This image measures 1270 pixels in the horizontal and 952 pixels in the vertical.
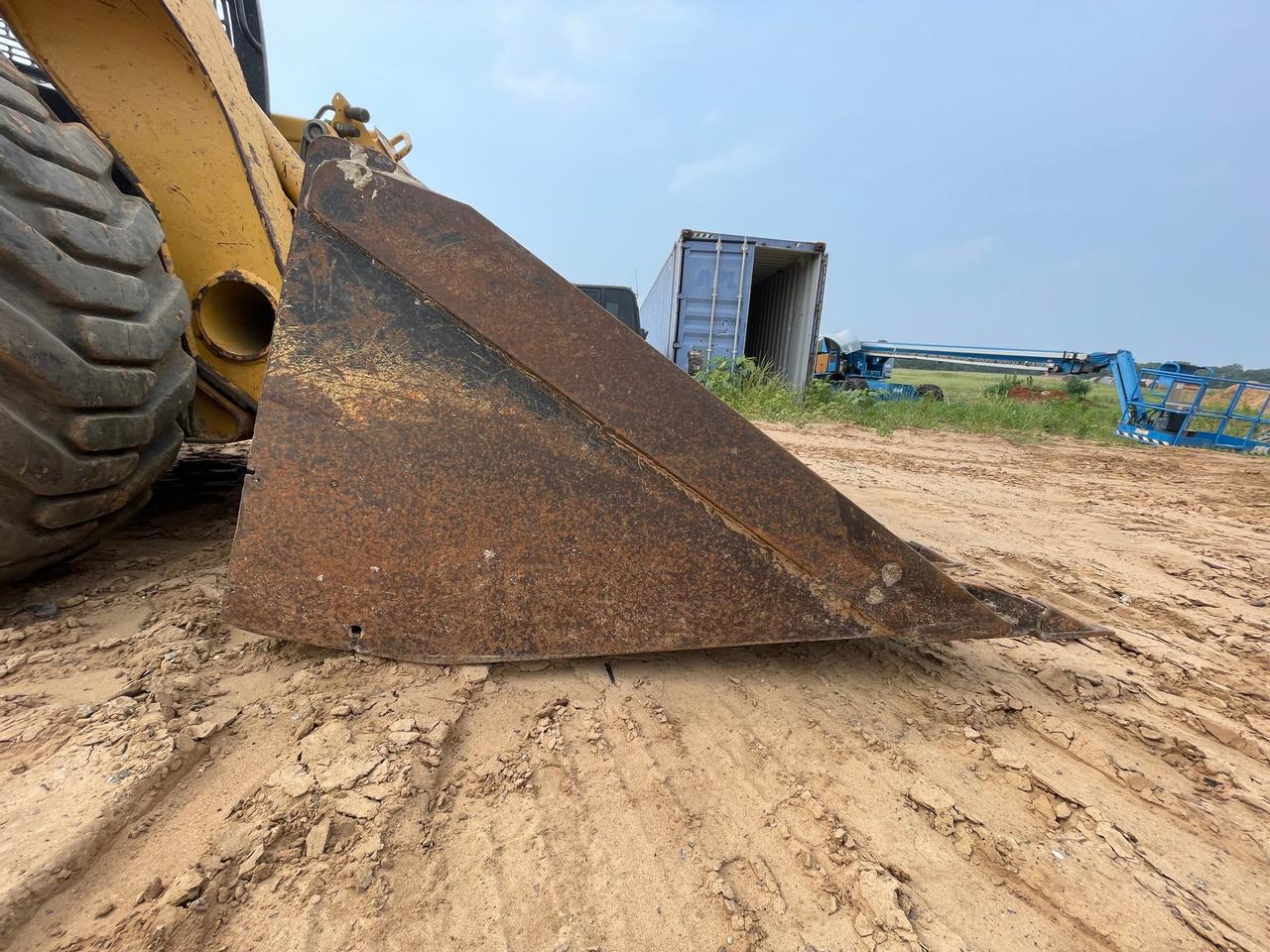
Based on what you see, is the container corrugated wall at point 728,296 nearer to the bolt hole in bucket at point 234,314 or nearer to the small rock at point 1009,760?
the bolt hole in bucket at point 234,314

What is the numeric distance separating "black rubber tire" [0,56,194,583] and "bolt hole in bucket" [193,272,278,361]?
23cm

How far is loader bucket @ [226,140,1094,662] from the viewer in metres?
1.20

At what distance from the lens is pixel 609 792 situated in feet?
3.43

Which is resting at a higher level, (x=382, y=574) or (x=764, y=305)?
(x=764, y=305)

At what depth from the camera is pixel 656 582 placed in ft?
4.17

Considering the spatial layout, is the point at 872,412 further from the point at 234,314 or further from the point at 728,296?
the point at 234,314

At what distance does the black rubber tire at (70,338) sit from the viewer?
1032 millimetres

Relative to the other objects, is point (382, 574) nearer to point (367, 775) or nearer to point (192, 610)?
point (367, 775)

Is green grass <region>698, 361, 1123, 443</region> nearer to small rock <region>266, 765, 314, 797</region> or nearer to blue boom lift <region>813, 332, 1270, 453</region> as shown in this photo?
blue boom lift <region>813, 332, 1270, 453</region>

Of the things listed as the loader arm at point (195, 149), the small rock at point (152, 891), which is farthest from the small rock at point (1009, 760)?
the loader arm at point (195, 149)

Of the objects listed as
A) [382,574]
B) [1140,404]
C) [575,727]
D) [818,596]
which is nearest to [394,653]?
[382,574]

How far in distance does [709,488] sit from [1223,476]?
6.85m

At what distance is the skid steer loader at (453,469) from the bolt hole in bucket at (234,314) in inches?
9.6

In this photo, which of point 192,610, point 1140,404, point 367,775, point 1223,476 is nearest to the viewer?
point 367,775
